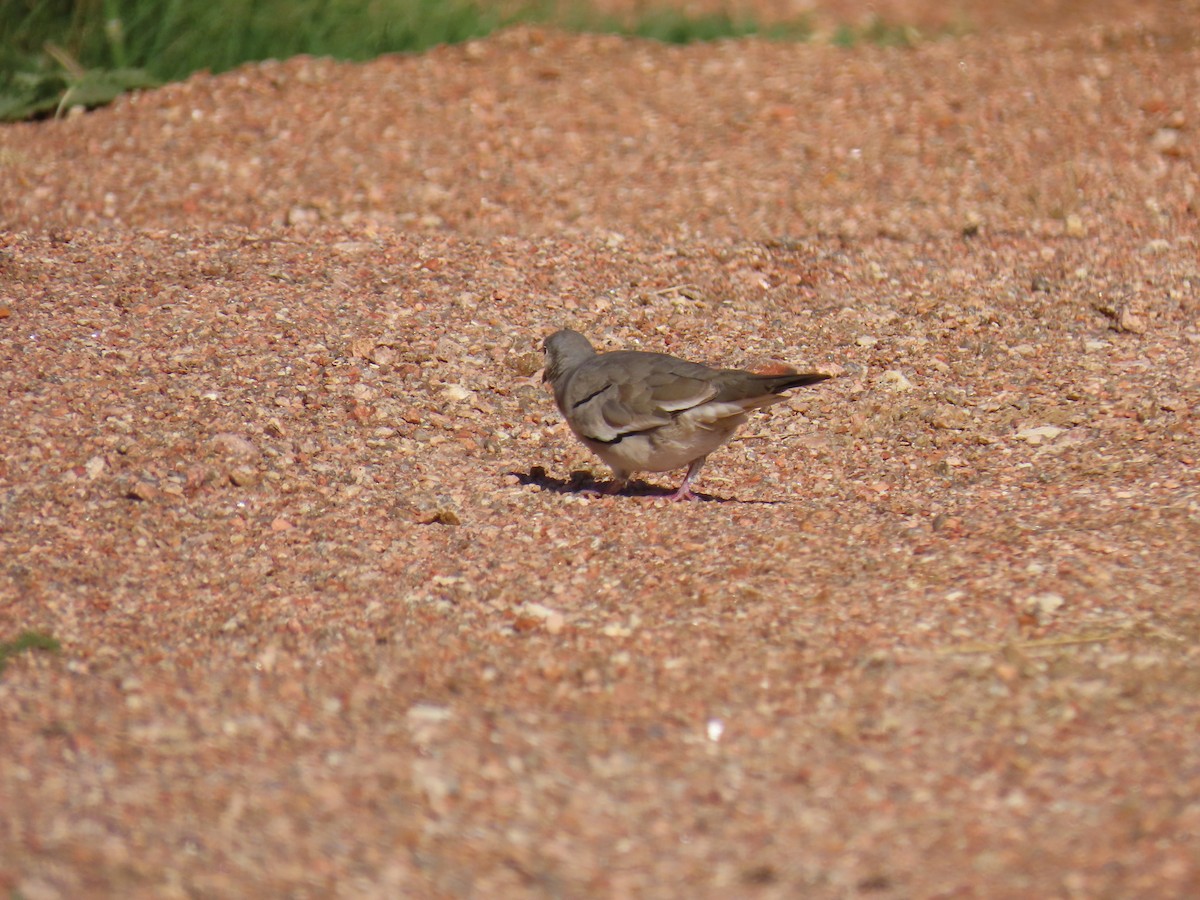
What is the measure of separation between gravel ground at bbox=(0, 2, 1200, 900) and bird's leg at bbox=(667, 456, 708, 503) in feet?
0.30

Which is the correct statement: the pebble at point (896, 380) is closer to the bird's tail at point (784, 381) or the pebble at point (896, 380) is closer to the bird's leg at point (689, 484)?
the bird's leg at point (689, 484)

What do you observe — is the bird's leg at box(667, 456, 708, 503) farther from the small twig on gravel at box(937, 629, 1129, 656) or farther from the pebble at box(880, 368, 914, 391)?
the small twig on gravel at box(937, 629, 1129, 656)

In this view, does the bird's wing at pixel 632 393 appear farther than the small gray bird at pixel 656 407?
Yes

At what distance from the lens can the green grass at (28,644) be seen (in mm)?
4484

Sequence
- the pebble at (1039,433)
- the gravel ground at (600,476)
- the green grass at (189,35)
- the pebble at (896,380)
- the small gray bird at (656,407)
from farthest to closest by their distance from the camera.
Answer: the green grass at (189,35) → the pebble at (896,380) → the pebble at (1039,433) → the small gray bird at (656,407) → the gravel ground at (600,476)

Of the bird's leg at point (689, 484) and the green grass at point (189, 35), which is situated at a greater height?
the green grass at point (189, 35)

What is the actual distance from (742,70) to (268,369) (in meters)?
4.87

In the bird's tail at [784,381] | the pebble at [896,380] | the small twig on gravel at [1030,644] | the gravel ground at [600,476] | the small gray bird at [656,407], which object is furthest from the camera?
the pebble at [896,380]

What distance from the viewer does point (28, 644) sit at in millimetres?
4516

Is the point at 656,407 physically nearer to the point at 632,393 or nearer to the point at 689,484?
the point at 632,393

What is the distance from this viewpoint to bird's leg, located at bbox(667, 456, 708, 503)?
5828 millimetres

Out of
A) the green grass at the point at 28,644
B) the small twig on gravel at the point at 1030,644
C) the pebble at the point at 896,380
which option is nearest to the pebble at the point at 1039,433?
the pebble at the point at 896,380

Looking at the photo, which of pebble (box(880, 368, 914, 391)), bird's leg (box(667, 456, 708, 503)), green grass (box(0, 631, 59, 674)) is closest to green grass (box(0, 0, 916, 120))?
pebble (box(880, 368, 914, 391))

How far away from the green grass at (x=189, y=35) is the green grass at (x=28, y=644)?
524cm
